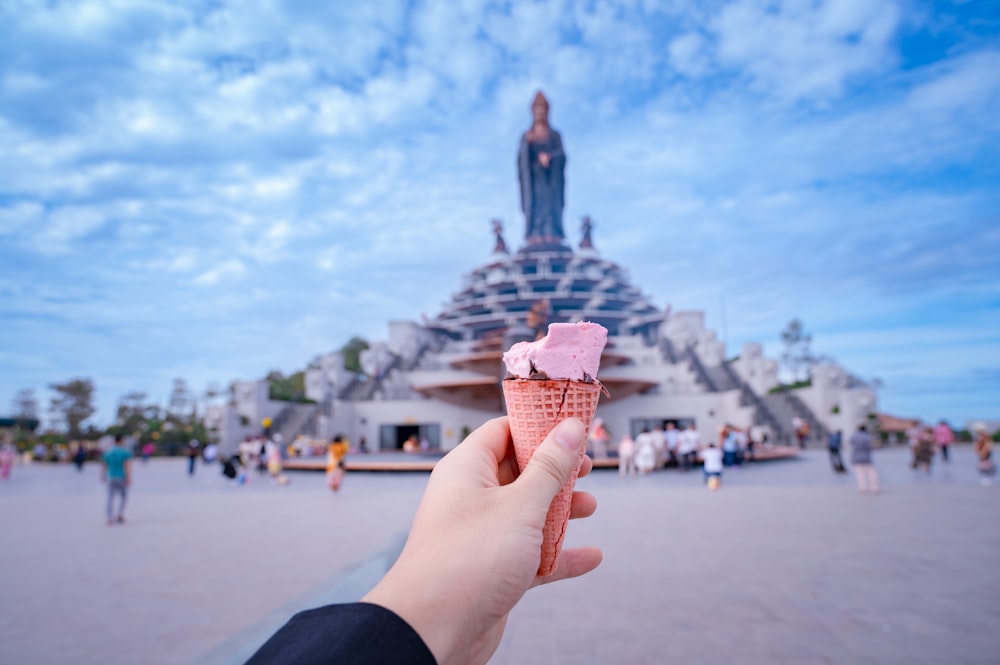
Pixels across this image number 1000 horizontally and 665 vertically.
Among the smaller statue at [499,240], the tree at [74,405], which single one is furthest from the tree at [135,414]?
the smaller statue at [499,240]

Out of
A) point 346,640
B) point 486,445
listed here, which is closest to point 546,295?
point 486,445

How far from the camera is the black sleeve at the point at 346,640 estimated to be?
98cm

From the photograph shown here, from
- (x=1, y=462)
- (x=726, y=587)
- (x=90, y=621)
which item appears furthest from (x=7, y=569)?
(x=1, y=462)

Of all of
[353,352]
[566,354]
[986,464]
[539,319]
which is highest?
[353,352]

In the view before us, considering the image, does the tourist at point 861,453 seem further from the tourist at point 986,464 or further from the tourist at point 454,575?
the tourist at point 454,575

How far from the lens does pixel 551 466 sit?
1.39 meters

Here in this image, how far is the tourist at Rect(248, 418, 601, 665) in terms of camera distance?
1.03 meters

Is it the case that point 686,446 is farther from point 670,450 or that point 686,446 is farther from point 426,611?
point 426,611

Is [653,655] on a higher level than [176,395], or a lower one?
lower

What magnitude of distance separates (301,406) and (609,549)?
26.0 metres

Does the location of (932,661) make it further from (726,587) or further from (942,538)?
(942,538)

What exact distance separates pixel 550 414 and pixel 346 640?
2.36 ft

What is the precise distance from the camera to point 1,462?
2220cm

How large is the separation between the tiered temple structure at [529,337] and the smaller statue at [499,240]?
290cm
